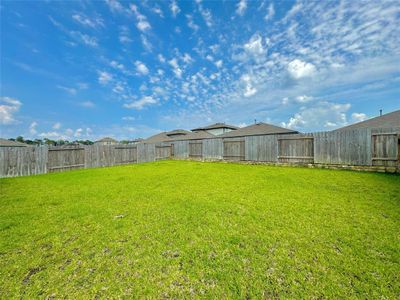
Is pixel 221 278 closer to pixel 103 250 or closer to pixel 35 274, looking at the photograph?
pixel 103 250

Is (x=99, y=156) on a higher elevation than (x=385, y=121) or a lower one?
lower

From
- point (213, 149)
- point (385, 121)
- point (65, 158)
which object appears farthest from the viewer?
point (213, 149)

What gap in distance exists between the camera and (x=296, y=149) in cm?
1073

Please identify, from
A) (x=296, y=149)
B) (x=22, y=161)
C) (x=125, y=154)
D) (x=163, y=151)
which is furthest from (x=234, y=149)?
(x=22, y=161)

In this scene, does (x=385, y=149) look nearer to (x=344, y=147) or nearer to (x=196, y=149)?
(x=344, y=147)

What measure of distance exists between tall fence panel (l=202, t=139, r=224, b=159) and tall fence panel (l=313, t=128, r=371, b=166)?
6.77m

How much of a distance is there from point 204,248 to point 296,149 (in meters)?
10.2

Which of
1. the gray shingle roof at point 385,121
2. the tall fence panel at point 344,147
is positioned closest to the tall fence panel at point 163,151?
the tall fence panel at point 344,147

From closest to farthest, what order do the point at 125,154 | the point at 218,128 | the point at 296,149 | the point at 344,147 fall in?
the point at 344,147 → the point at 296,149 → the point at 125,154 → the point at 218,128

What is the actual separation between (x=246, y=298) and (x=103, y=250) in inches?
81.5

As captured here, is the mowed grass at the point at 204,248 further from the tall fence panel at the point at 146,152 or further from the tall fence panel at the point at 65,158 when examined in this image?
the tall fence panel at the point at 146,152

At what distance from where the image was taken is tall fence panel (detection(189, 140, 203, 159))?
16.2m

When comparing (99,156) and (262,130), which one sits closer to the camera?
(99,156)

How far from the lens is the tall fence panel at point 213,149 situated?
14.7 m
